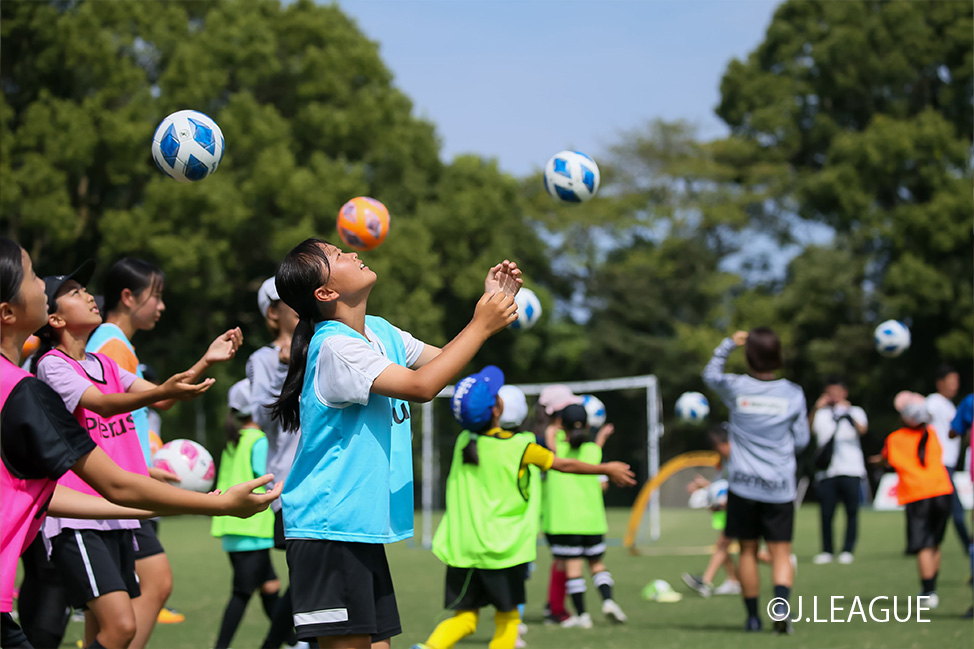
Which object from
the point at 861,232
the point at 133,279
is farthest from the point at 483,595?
the point at 861,232

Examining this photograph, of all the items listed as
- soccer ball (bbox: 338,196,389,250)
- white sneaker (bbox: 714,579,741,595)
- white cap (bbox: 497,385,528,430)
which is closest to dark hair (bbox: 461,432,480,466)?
white cap (bbox: 497,385,528,430)

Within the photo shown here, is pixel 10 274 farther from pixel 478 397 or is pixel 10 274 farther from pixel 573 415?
pixel 573 415

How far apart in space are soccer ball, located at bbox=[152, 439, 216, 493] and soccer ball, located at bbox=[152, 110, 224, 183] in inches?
62.3

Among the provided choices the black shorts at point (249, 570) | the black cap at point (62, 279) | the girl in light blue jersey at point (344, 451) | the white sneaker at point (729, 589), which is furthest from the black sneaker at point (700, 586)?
the black cap at point (62, 279)

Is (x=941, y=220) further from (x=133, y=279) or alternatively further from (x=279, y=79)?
(x=133, y=279)

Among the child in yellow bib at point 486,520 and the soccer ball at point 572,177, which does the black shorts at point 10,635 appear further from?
the soccer ball at point 572,177

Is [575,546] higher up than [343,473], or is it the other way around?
[343,473]

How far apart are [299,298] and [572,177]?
4.09 metres

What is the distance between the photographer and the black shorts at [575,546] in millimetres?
8633

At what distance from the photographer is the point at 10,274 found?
313cm

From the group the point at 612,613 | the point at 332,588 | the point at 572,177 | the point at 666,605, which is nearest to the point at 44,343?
the point at 332,588

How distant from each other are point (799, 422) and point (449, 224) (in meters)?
23.4

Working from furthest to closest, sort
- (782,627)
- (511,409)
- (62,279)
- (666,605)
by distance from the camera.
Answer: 1. (666,605)
2. (782,627)
3. (511,409)
4. (62,279)

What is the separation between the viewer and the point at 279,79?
1105 inches
